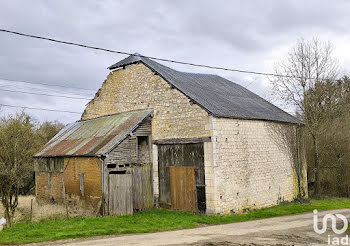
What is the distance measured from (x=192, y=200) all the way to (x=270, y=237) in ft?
18.7

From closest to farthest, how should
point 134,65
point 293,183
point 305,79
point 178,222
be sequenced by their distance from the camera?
point 178,222
point 134,65
point 293,183
point 305,79

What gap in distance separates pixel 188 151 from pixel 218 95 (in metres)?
4.91

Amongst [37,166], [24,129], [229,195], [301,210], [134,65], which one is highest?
[134,65]

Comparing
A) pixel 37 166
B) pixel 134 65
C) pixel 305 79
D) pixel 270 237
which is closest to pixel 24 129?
pixel 37 166

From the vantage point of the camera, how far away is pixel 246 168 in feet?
55.6

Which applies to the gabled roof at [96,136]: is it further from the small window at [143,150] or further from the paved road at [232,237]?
the paved road at [232,237]

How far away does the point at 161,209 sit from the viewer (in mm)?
16891

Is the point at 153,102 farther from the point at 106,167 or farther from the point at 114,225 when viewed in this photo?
the point at 114,225

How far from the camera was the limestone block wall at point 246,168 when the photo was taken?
15344 millimetres

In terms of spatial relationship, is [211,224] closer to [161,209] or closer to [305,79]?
[161,209]

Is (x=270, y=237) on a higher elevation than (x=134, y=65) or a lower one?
lower

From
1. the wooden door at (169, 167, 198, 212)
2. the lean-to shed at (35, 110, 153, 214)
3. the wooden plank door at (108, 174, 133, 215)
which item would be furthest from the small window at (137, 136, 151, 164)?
the wooden plank door at (108, 174, 133, 215)

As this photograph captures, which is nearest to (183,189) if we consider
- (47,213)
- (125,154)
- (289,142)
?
(125,154)

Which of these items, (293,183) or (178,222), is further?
(293,183)
